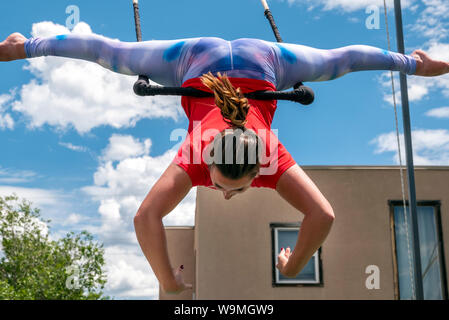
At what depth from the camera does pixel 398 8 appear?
6.67m

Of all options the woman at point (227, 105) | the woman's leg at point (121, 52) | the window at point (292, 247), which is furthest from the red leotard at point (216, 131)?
the window at point (292, 247)

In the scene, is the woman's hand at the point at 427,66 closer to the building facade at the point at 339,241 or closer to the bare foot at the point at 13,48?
the bare foot at the point at 13,48

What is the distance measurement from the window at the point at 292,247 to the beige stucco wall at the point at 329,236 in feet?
0.33

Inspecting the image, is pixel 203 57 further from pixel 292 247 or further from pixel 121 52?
pixel 292 247

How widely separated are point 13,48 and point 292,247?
691 cm

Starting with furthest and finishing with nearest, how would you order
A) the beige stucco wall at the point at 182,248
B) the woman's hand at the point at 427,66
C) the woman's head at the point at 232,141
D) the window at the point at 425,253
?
the beige stucco wall at the point at 182,248
the window at the point at 425,253
the woman's hand at the point at 427,66
the woman's head at the point at 232,141

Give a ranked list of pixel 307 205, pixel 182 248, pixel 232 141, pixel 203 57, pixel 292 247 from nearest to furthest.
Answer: pixel 232 141
pixel 307 205
pixel 203 57
pixel 292 247
pixel 182 248

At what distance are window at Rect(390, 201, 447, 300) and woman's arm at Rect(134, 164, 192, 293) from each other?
7125 mm

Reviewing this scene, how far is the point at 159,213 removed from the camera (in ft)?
8.40

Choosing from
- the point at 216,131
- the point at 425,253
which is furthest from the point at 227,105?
the point at 425,253

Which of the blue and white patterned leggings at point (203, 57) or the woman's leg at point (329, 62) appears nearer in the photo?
the blue and white patterned leggings at point (203, 57)

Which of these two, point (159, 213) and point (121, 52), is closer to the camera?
point (159, 213)

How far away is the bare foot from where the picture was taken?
2865 millimetres

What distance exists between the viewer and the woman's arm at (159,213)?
255cm
